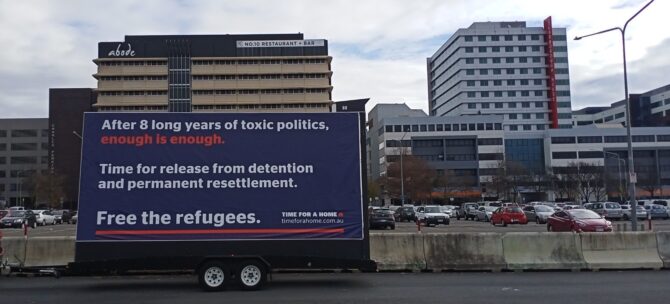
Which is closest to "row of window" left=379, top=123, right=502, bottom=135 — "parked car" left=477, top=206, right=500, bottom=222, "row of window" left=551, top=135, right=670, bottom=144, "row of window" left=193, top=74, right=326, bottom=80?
"row of window" left=551, top=135, right=670, bottom=144

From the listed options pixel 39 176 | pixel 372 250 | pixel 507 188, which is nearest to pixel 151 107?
pixel 39 176

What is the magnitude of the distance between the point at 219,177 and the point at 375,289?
3758 mm

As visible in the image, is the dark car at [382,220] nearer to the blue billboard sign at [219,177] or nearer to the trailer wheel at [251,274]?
the blue billboard sign at [219,177]

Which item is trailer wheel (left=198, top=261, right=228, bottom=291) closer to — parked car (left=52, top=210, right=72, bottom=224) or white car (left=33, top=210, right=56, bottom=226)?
white car (left=33, top=210, right=56, bottom=226)

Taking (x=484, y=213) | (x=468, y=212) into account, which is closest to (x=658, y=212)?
(x=484, y=213)

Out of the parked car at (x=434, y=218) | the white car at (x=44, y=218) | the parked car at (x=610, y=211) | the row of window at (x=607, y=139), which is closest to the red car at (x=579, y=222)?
the parked car at (x=434, y=218)

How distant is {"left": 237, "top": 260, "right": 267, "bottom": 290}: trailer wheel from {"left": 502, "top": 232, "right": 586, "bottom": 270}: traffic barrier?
657 centimetres

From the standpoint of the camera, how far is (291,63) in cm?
12231

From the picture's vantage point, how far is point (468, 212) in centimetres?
5647

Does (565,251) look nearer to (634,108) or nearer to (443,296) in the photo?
(443,296)

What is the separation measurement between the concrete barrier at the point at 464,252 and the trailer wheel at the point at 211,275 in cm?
559

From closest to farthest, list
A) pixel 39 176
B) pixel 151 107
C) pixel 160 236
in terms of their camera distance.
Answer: pixel 160 236 < pixel 39 176 < pixel 151 107

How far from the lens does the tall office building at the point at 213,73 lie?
120 meters

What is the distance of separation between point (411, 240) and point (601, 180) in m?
84.2
